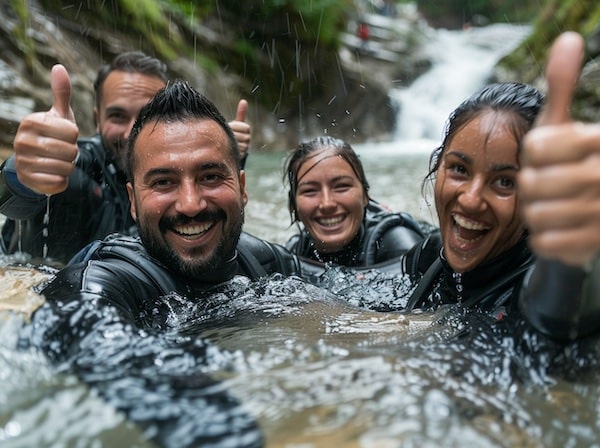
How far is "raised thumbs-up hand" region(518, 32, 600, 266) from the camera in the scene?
4.45ft

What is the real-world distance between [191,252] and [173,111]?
25.9 inches

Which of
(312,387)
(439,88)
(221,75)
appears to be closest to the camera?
(312,387)

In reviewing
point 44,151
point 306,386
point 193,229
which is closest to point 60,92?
point 44,151

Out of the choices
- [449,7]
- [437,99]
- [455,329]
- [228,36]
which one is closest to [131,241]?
[455,329]

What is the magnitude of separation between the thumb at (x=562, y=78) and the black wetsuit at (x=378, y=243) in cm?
270

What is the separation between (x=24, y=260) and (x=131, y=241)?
6.59ft

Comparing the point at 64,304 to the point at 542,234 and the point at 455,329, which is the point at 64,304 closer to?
the point at 455,329

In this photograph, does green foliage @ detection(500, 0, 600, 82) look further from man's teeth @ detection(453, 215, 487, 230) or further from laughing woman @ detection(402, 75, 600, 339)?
man's teeth @ detection(453, 215, 487, 230)

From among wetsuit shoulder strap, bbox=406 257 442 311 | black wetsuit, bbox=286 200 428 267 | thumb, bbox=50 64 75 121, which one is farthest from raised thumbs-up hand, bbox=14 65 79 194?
black wetsuit, bbox=286 200 428 267

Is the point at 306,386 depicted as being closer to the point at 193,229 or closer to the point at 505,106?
the point at 193,229

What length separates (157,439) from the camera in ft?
5.21

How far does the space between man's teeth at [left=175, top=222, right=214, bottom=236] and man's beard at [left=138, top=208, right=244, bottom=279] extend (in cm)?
3

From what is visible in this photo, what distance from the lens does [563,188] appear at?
1.36m

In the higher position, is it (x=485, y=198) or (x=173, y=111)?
(x=173, y=111)
